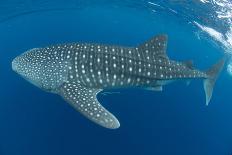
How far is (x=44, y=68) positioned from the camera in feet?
24.4

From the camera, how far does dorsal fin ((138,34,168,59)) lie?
786cm

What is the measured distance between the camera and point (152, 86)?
8258 millimetres

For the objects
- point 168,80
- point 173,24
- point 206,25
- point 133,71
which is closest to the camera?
point 133,71

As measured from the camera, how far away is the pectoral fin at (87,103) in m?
6.54

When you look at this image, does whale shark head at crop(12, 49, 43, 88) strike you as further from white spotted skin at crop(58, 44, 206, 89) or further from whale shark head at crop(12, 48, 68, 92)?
white spotted skin at crop(58, 44, 206, 89)

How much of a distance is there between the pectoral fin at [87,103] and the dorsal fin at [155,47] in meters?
1.54

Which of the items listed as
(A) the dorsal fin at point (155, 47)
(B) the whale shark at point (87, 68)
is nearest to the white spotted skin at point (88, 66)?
(B) the whale shark at point (87, 68)

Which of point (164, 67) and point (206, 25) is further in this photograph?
point (206, 25)

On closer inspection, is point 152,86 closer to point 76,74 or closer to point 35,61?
point 76,74

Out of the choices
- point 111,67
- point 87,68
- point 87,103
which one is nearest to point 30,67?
point 87,68

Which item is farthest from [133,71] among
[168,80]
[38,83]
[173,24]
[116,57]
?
[173,24]

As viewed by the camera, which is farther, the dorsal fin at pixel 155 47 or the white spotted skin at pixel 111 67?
the dorsal fin at pixel 155 47

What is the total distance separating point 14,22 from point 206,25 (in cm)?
1009

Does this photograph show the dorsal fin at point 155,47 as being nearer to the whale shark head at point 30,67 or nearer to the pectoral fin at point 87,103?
the pectoral fin at point 87,103
